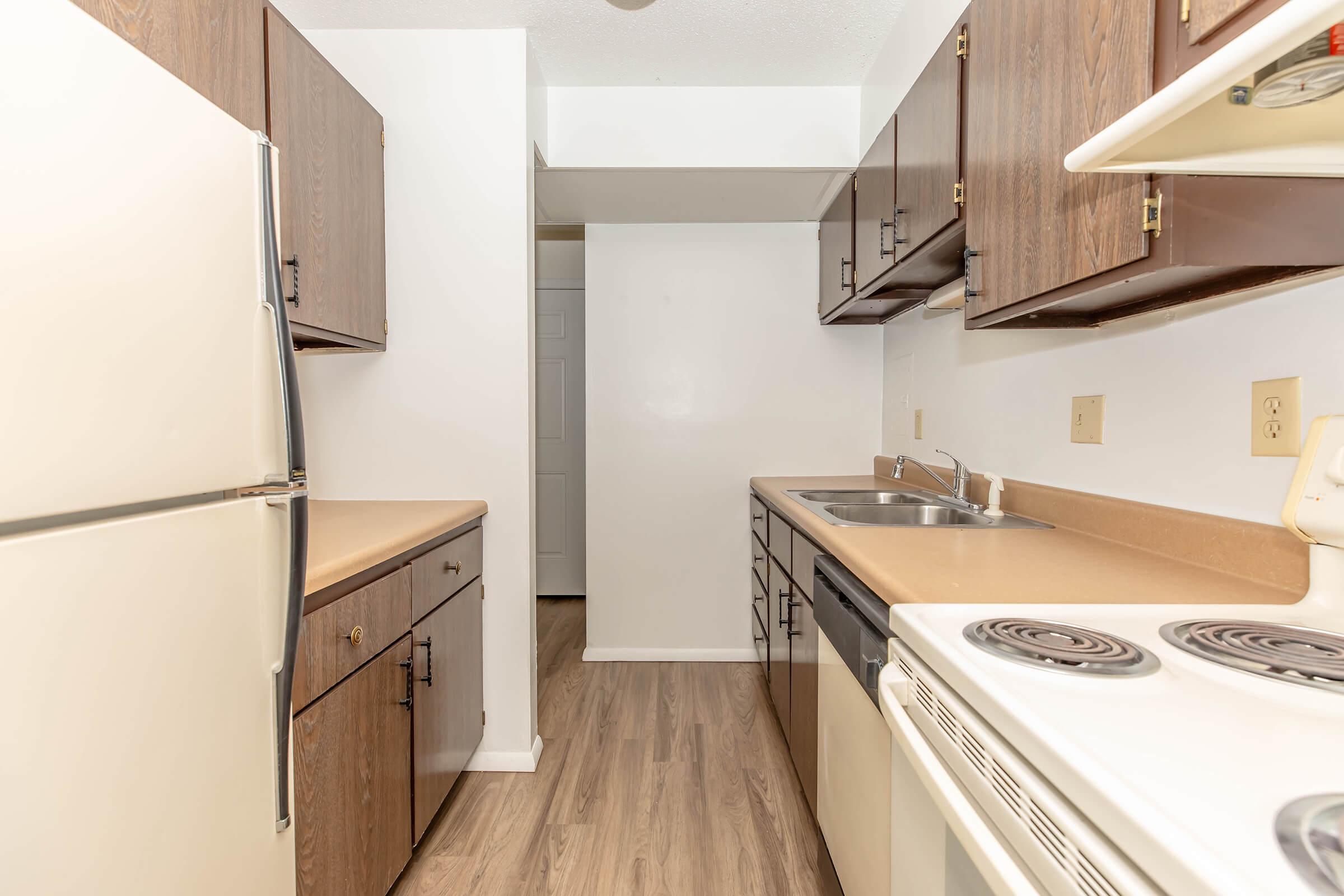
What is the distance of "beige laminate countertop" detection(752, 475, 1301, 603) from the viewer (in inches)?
38.7

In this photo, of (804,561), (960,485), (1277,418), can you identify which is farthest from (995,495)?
(1277,418)

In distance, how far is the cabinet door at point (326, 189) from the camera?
1604mm

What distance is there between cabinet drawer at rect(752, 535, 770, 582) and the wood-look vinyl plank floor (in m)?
0.51

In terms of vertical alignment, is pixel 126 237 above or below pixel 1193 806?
above

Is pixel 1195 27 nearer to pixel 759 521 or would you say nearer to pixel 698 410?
pixel 759 521

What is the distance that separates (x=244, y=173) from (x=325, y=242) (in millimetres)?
1055

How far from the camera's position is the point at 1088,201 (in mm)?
991

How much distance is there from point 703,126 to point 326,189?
145cm

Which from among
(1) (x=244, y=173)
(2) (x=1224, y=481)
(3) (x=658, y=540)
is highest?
(1) (x=244, y=173)

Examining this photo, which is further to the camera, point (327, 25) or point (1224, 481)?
point (327, 25)

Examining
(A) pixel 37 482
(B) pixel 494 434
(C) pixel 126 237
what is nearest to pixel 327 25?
(B) pixel 494 434

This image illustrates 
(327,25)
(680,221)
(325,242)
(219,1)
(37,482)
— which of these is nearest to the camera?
(37,482)

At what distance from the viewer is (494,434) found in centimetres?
219

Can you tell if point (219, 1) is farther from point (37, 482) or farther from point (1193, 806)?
point (1193, 806)
